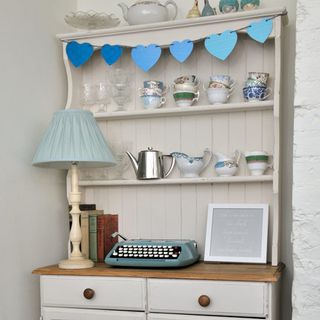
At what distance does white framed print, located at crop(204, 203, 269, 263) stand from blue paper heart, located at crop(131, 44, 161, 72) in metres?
0.74

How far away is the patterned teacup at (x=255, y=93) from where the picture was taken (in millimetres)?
2551

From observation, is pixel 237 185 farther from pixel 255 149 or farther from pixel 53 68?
pixel 53 68

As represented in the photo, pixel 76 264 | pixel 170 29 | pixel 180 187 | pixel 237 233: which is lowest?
pixel 76 264

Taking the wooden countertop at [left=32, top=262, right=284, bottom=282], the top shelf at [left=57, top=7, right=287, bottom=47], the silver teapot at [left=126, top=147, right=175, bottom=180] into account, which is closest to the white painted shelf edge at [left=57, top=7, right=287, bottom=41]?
the top shelf at [left=57, top=7, right=287, bottom=47]

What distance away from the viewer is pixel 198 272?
227 centimetres

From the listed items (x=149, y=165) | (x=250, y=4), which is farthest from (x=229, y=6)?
(x=149, y=165)

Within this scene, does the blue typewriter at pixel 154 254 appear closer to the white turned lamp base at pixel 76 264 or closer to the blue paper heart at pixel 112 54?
the white turned lamp base at pixel 76 264

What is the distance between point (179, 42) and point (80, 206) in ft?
3.07

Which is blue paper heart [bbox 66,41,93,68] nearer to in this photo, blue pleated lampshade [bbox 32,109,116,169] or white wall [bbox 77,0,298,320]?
blue pleated lampshade [bbox 32,109,116,169]

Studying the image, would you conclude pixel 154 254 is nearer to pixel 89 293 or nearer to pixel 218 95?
pixel 89 293

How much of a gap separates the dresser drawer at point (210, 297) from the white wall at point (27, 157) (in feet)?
1.96

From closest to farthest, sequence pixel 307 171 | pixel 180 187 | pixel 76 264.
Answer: pixel 307 171, pixel 76 264, pixel 180 187

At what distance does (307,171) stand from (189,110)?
74 centimetres

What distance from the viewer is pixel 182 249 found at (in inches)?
95.1
